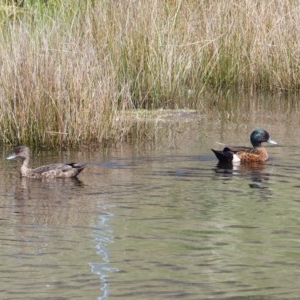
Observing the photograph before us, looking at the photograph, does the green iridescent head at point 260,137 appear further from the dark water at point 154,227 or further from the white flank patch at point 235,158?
the white flank patch at point 235,158

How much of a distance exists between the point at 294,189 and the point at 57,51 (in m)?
3.54

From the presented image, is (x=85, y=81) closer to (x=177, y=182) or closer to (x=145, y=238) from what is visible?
(x=177, y=182)

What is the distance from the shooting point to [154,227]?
27.8 feet

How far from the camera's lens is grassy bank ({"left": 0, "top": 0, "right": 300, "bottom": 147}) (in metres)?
12.2

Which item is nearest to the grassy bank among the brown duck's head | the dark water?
the dark water

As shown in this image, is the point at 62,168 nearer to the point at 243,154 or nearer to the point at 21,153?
the point at 21,153

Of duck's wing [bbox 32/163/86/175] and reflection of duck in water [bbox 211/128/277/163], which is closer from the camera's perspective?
duck's wing [bbox 32/163/86/175]

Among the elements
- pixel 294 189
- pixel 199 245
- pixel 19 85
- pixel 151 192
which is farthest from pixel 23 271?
pixel 19 85

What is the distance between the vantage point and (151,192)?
991cm

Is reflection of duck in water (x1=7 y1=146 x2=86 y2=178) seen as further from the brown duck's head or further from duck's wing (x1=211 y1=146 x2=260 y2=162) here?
duck's wing (x1=211 y1=146 x2=260 y2=162)

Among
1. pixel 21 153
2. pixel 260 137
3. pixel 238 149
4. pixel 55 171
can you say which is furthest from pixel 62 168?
pixel 260 137

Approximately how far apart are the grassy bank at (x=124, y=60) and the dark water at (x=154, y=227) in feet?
1.57

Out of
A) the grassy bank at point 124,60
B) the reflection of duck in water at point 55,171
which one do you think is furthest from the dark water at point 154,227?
the grassy bank at point 124,60

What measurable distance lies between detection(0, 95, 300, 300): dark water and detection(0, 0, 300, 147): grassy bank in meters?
0.48
